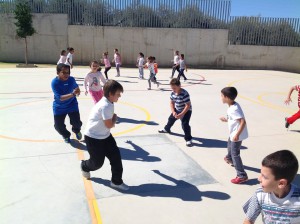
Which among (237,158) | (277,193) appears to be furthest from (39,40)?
(277,193)

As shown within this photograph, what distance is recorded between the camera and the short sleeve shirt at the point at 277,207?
2.28 meters

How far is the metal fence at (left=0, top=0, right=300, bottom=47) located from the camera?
24.3 m

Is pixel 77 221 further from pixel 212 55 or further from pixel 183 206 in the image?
pixel 212 55

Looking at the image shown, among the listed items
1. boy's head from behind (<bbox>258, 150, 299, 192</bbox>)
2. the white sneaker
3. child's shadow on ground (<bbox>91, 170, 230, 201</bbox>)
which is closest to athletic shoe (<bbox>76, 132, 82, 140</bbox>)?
child's shadow on ground (<bbox>91, 170, 230, 201</bbox>)

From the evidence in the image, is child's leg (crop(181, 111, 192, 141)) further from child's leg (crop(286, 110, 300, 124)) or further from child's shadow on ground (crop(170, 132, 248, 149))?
child's leg (crop(286, 110, 300, 124))

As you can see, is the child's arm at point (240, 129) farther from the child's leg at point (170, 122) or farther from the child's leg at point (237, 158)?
the child's leg at point (170, 122)

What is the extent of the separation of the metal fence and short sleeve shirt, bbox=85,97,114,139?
21.8 metres

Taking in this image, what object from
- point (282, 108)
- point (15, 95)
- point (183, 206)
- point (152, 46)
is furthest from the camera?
point (152, 46)

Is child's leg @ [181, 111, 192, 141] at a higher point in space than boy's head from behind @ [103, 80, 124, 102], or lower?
lower

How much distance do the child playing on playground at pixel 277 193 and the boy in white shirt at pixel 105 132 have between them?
7.89ft

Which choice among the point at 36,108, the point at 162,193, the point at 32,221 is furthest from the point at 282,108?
the point at 32,221

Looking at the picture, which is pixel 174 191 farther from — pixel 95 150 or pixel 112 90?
pixel 112 90

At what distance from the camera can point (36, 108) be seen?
31.1 feet

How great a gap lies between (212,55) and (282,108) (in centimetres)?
1565
